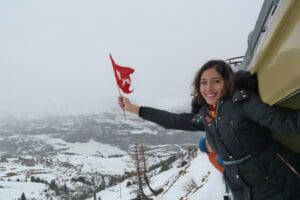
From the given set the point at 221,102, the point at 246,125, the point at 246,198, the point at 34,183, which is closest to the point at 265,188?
the point at 246,198

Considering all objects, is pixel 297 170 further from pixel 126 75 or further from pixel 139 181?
pixel 139 181

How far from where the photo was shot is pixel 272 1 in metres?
2.65

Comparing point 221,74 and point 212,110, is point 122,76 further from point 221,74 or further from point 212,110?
point 221,74

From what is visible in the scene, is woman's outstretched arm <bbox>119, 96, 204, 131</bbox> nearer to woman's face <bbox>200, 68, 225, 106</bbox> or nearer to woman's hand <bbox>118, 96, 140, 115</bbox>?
woman's hand <bbox>118, 96, 140, 115</bbox>

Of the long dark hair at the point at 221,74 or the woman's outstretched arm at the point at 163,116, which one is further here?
the woman's outstretched arm at the point at 163,116

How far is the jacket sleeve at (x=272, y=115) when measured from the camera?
2.01 metres

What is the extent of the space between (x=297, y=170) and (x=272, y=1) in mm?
1425

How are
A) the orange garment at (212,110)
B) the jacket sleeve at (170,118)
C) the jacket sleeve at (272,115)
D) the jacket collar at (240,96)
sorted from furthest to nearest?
the jacket sleeve at (170,118) < the orange garment at (212,110) < the jacket collar at (240,96) < the jacket sleeve at (272,115)

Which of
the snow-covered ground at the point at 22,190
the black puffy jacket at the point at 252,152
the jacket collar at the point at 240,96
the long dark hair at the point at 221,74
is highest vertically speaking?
the long dark hair at the point at 221,74

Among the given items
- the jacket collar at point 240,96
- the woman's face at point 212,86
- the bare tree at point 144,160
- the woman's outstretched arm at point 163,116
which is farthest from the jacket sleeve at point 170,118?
the bare tree at point 144,160

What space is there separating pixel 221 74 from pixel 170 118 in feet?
3.15

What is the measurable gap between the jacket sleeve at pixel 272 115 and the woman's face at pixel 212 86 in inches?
12.6

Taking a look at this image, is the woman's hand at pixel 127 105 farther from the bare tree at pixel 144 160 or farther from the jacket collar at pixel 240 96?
the bare tree at pixel 144 160

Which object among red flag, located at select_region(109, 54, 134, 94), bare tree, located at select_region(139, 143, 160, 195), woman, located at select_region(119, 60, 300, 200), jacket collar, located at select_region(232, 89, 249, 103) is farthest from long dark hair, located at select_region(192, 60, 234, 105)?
bare tree, located at select_region(139, 143, 160, 195)
